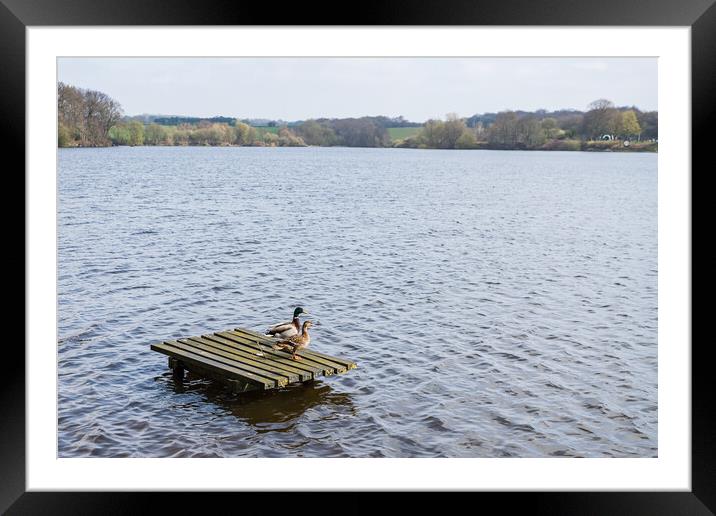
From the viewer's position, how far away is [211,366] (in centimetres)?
704

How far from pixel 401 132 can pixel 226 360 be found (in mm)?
37668

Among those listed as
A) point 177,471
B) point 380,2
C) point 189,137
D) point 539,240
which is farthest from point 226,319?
point 189,137

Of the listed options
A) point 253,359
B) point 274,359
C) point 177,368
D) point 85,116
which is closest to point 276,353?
point 274,359

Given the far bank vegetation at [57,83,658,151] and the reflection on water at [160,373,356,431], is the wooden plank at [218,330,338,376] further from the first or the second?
the far bank vegetation at [57,83,658,151]

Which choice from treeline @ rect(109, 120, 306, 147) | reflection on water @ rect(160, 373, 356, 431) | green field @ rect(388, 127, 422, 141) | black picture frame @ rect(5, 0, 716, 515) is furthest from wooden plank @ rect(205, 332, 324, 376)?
green field @ rect(388, 127, 422, 141)

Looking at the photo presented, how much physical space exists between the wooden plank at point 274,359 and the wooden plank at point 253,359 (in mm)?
18

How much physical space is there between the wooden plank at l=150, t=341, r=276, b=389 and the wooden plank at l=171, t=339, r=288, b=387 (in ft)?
0.13

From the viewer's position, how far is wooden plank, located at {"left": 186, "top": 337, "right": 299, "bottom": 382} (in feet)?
22.5

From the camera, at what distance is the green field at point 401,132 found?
43406 mm

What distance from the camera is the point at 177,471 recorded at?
3.59 metres

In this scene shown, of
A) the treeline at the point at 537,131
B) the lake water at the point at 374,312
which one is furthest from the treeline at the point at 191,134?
the lake water at the point at 374,312

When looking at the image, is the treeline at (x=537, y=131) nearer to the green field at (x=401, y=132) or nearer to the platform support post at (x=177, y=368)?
the green field at (x=401, y=132)
